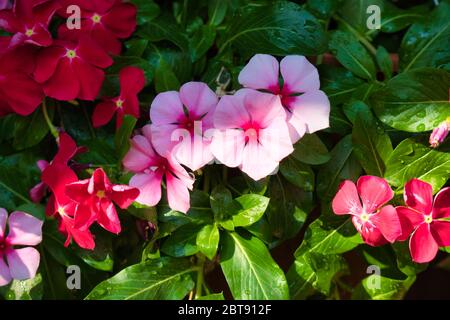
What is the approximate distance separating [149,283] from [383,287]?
32 cm

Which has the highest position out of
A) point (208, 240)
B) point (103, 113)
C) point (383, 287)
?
point (103, 113)

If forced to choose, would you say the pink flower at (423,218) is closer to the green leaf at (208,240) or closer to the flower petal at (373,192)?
the flower petal at (373,192)

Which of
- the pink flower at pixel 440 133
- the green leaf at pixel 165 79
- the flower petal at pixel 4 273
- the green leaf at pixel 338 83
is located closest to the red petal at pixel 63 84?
the green leaf at pixel 165 79

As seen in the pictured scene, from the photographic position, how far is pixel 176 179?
2.45 ft

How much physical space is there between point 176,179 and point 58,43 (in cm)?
25

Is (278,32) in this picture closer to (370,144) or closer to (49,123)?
(370,144)

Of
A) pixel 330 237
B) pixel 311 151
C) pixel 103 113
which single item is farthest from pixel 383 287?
pixel 103 113

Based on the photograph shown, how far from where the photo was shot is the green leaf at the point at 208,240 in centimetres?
76

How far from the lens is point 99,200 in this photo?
721 millimetres

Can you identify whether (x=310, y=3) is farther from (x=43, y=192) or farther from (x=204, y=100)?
(x=43, y=192)

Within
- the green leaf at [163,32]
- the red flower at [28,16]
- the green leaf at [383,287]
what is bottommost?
the green leaf at [383,287]

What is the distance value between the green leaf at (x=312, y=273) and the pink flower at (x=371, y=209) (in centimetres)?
7
